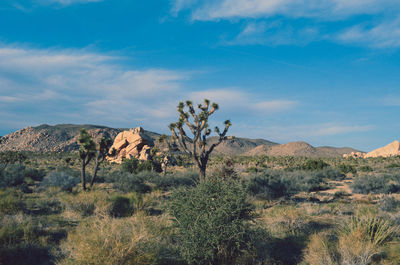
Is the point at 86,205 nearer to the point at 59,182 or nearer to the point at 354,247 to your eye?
the point at 59,182

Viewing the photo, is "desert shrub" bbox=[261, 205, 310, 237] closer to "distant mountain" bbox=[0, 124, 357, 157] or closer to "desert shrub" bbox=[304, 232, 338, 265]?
"desert shrub" bbox=[304, 232, 338, 265]

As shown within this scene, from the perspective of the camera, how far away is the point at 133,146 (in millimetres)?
64188

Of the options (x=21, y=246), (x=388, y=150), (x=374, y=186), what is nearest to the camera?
(x=21, y=246)

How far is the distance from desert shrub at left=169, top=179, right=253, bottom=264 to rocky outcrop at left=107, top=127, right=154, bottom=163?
174 ft

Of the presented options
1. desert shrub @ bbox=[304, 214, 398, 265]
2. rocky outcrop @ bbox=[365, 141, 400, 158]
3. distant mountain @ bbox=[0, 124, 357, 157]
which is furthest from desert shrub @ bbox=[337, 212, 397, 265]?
rocky outcrop @ bbox=[365, 141, 400, 158]

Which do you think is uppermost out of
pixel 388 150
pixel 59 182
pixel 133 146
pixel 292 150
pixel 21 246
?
pixel 292 150

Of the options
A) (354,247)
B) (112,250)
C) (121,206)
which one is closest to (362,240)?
(354,247)

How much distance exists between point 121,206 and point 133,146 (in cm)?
5153

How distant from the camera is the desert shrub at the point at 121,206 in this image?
43.6ft

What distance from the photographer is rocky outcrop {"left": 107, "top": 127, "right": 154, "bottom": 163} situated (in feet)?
203

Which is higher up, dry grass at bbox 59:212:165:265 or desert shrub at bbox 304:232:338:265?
dry grass at bbox 59:212:165:265

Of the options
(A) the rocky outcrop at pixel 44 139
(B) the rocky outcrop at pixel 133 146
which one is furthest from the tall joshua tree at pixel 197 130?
(A) the rocky outcrop at pixel 44 139

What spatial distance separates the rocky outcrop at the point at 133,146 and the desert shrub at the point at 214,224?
174 ft

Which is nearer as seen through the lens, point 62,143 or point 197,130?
point 197,130
